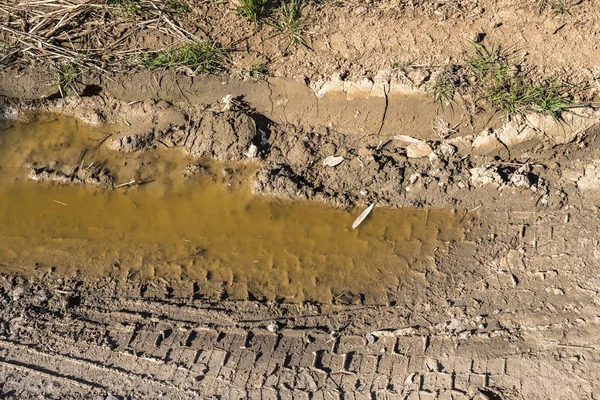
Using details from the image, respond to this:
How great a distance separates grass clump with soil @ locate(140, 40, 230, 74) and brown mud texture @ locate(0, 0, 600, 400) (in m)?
0.08

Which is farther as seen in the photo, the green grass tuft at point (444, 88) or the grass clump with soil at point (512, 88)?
the green grass tuft at point (444, 88)

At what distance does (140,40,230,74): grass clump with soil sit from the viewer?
13.4 feet

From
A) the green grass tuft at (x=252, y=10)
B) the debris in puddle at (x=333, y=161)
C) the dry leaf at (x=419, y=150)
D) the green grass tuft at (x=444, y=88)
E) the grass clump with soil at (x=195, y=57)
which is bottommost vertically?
the debris in puddle at (x=333, y=161)

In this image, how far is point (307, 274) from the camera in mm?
3805

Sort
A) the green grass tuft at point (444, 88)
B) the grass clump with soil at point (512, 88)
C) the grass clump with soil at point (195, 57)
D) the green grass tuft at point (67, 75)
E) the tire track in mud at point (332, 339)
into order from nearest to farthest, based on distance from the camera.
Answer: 1. the tire track in mud at point (332, 339)
2. the grass clump with soil at point (512, 88)
3. the green grass tuft at point (444, 88)
4. the grass clump with soil at point (195, 57)
5. the green grass tuft at point (67, 75)

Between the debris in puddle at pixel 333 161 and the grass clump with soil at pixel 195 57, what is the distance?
4.16 ft

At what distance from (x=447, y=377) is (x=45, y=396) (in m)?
2.79

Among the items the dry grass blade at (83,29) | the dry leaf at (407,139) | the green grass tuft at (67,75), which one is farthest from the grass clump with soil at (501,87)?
the green grass tuft at (67,75)

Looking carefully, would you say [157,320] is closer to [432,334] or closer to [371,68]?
[432,334]

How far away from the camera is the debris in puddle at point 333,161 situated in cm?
398

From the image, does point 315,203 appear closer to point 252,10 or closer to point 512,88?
point 252,10

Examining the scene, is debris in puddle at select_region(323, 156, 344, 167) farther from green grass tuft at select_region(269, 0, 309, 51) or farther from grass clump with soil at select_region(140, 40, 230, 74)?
grass clump with soil at select_region(140, 40, 230, 74)

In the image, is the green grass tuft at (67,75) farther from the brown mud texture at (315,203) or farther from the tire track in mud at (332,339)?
the tire track in mud at (332,339)

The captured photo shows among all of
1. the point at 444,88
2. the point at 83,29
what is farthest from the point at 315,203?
the point at 83,29
